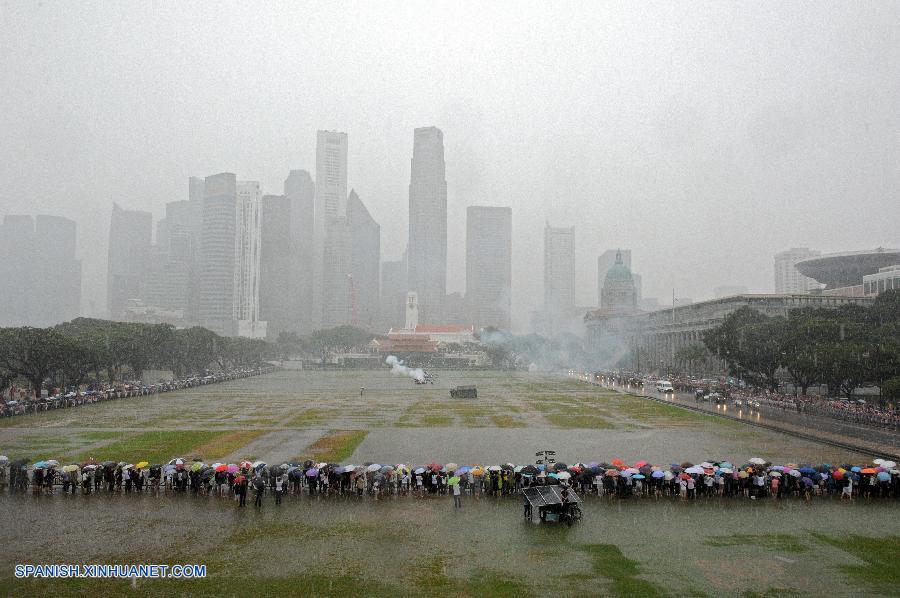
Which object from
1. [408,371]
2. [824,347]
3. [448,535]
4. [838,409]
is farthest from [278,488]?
[408,371]

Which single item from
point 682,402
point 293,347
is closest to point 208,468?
point 682,402

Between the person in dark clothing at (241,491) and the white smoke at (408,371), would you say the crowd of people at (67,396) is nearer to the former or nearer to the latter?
the white smoke at (408,371)

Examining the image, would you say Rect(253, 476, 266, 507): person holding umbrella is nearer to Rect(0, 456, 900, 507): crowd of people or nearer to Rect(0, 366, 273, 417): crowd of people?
Rect(0, 456, 900, 507): crowd of people

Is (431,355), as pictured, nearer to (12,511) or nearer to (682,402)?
(682,402)

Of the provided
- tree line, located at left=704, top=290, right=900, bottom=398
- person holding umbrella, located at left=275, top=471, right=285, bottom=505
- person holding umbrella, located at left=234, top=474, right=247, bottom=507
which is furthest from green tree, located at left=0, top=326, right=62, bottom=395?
tree line, located at left=704, top=290, right=900, bottom=398

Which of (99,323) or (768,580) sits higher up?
(99,323)

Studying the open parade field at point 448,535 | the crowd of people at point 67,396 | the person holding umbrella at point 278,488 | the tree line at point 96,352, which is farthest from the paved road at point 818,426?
the tree line at point 96,352

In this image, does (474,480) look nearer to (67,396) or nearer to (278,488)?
(278,488)
